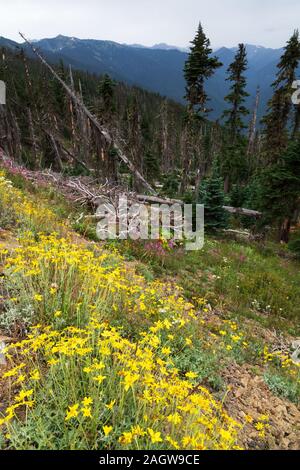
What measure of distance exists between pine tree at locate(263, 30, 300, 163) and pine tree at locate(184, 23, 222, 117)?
6176mm

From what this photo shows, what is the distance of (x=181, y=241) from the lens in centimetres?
1151

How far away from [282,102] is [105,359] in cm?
2635

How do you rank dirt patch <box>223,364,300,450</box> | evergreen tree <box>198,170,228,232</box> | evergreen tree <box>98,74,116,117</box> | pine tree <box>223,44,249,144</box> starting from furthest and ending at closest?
pine tree <box>223,44,249,144</box> → evergreen tree <box>98,74,116,117</box> → evergreen tree <box>198,170,228,232</box> → dirt patch <box>223,364,300,450</box>

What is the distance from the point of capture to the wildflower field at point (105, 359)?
226 centimetres

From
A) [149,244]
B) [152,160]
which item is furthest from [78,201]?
[152,160]

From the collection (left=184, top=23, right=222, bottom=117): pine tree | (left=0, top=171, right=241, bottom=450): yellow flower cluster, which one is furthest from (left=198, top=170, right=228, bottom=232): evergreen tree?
Answer: (left=0, top=171, right=241, bottom=450): yellow flower cluster

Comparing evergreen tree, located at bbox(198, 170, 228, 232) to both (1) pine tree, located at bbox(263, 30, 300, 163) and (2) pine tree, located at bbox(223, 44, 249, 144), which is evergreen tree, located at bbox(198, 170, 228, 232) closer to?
(1) pine tree, located at bbox(263, 30, 300, 163)

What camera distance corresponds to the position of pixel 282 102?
23.8 m

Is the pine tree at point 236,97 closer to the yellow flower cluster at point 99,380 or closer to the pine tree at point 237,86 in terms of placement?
the pine tree at point 237,86

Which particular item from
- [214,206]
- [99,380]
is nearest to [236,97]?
[214,206]

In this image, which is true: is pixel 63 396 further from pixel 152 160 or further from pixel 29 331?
pixel 152 160

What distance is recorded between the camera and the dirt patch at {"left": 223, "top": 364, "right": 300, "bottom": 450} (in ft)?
10.5

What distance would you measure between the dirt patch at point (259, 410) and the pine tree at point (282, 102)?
766 inches
